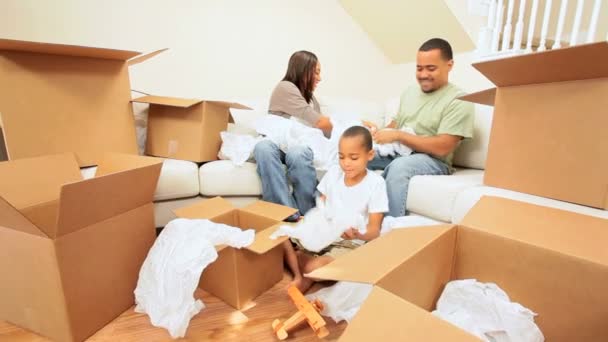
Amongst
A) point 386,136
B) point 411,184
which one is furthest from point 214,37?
point 411,184

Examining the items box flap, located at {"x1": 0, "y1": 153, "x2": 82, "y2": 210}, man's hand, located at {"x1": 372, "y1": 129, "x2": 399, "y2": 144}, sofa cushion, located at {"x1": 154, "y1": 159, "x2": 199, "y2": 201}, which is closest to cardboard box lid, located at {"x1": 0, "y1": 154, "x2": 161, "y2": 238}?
box flap, located at {"x1": 0, "y1": 153, "x2": 82, "y2": 210}

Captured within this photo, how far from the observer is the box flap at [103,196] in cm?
74

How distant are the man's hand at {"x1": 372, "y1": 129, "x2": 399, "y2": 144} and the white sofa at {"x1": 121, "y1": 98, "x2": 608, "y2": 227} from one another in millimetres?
231

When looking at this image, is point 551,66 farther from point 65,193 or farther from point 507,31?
point 507,31

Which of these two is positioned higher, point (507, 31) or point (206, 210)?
point (507, 31)

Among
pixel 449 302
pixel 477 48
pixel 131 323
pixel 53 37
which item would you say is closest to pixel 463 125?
pixel 449 302

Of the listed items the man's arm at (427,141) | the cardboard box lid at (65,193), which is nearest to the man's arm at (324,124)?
the man's arm at (427,141)

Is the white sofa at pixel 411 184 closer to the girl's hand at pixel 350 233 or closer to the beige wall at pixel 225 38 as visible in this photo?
the girl's hand at pixel 350 233

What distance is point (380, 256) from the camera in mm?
538

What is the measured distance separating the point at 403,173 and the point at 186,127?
1.02 m

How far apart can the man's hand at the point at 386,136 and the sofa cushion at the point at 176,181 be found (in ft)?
2.75

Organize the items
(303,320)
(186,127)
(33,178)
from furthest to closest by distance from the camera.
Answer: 1. (186,127)
2. (33,178)
3. (303,320)

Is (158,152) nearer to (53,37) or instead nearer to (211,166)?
(211,166)

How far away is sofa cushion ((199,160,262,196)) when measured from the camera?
140 cm
